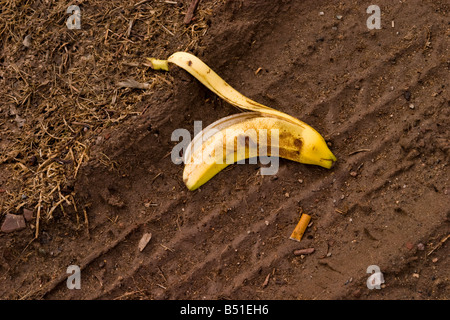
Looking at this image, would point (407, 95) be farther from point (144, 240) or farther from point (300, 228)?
point (144, 240)

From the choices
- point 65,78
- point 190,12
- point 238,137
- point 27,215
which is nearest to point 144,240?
point 27,215

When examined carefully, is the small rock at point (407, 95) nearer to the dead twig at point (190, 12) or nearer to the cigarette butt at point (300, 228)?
the cigarette butt at point (300, 228)

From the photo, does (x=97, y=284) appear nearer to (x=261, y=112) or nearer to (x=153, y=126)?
(x=153, y=126)

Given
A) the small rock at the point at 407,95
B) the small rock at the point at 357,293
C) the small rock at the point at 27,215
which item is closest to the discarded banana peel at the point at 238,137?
the small rock at the point at 407,95

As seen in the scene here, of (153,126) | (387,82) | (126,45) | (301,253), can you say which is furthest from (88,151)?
(387,82)

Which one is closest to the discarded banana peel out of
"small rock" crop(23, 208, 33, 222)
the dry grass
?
the dry grass

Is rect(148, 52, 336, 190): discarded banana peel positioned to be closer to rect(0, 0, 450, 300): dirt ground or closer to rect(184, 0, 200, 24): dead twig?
rect(0, 0, 450, 300): dirt ground
